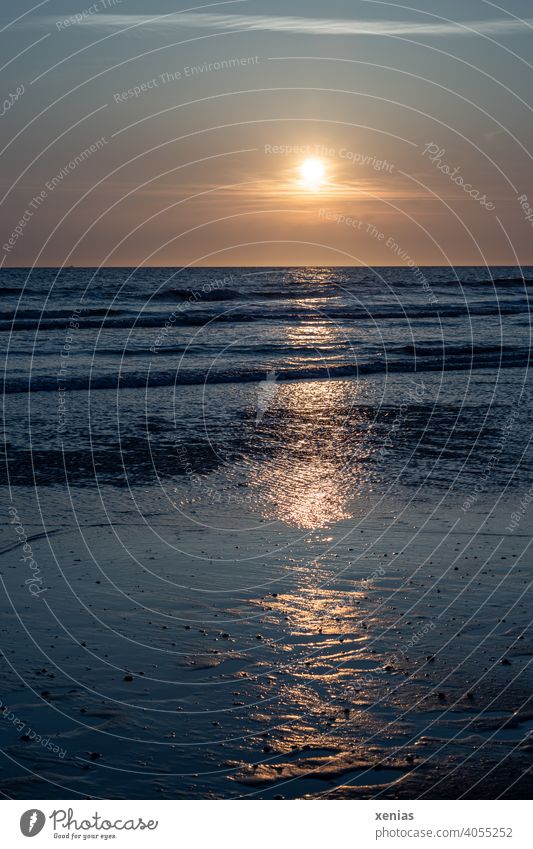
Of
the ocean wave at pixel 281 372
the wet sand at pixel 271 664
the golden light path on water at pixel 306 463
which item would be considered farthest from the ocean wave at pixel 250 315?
the wet sand at pixel 271 664

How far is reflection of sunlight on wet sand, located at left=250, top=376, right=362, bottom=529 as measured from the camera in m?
14.9

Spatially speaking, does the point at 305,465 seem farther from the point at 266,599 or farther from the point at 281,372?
the point at 281,372

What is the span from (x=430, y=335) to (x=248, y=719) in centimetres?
4733

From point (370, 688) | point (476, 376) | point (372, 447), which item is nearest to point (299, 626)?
point (370, 688)

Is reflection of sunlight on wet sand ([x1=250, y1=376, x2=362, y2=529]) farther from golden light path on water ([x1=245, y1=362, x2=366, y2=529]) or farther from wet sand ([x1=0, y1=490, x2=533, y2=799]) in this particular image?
wet sand ([x1=0, y1=490, x2=533, y2=799])

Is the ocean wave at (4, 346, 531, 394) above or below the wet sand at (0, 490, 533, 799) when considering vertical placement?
above

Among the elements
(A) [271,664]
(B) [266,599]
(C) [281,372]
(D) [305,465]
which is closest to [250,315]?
(C) [281,372]

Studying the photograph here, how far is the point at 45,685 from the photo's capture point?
8.50 metres

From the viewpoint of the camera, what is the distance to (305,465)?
1881 cm

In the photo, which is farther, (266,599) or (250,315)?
(250,315)

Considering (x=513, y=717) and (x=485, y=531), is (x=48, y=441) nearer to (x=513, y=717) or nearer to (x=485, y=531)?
(x=485, y=531)

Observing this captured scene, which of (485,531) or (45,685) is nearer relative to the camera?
(45,685)

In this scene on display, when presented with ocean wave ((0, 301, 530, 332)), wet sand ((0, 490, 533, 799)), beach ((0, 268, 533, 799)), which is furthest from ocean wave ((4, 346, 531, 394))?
wet sand ((0, 490, 533, 799))

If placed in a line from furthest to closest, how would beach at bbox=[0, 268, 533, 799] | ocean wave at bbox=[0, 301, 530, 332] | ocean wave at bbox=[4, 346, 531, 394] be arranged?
1. ocean wave at bbox=[0, 301, 530, 332]
2. ocean wave at bbox=[4, 346, 531, 394]
3. beach at bbox=[0, 268, 533, 799]
